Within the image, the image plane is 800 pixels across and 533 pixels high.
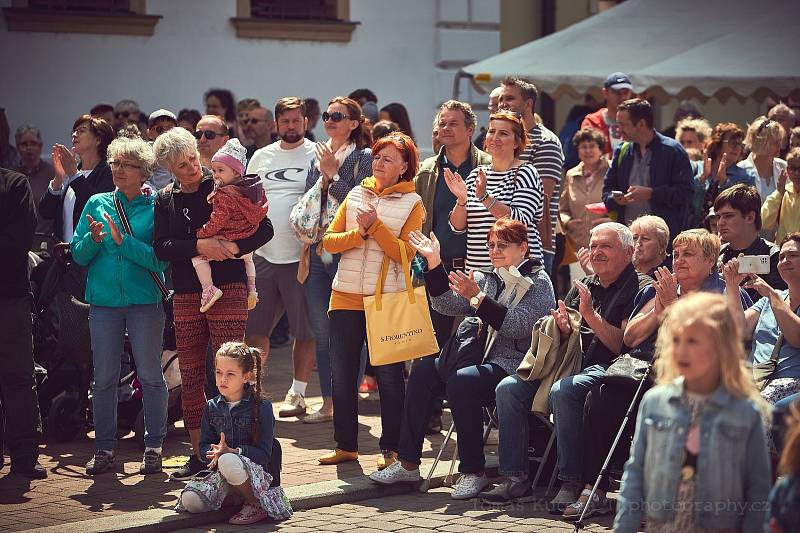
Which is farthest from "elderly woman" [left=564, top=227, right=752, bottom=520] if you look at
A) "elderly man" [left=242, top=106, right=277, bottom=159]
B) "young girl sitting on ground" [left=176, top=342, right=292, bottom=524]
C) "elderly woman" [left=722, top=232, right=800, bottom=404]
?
"elderly man" [left=242, top=106, right=277, bottom=159]

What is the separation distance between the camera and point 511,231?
308 inches

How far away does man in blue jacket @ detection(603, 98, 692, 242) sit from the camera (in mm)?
10367

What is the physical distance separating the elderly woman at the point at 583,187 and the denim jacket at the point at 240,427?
4.86 metres

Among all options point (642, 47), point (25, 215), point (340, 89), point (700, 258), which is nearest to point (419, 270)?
point (700, 258)

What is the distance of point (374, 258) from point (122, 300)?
4.69 ft

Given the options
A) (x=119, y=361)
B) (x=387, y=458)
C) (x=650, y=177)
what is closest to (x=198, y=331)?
(x=119, y=361)

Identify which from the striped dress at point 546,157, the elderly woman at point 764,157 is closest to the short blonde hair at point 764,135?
the elderly woman at point 764,157

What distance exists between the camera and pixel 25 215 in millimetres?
8039

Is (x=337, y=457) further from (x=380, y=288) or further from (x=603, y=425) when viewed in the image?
(x=603, y=425)

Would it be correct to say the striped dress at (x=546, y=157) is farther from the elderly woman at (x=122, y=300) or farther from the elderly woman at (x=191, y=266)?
the elderly woman at (x=122, y=300)

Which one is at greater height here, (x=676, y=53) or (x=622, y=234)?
(x=676, y=53)

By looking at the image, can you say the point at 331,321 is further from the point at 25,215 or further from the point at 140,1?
the point at 140,1

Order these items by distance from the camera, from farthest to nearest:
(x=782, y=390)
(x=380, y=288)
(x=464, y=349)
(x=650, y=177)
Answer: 1. (x=650, y=177)
2. (x=380, y=288)
3. (x=464, y=349)
4. (x=782, y=390)

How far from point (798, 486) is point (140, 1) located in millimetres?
12144
